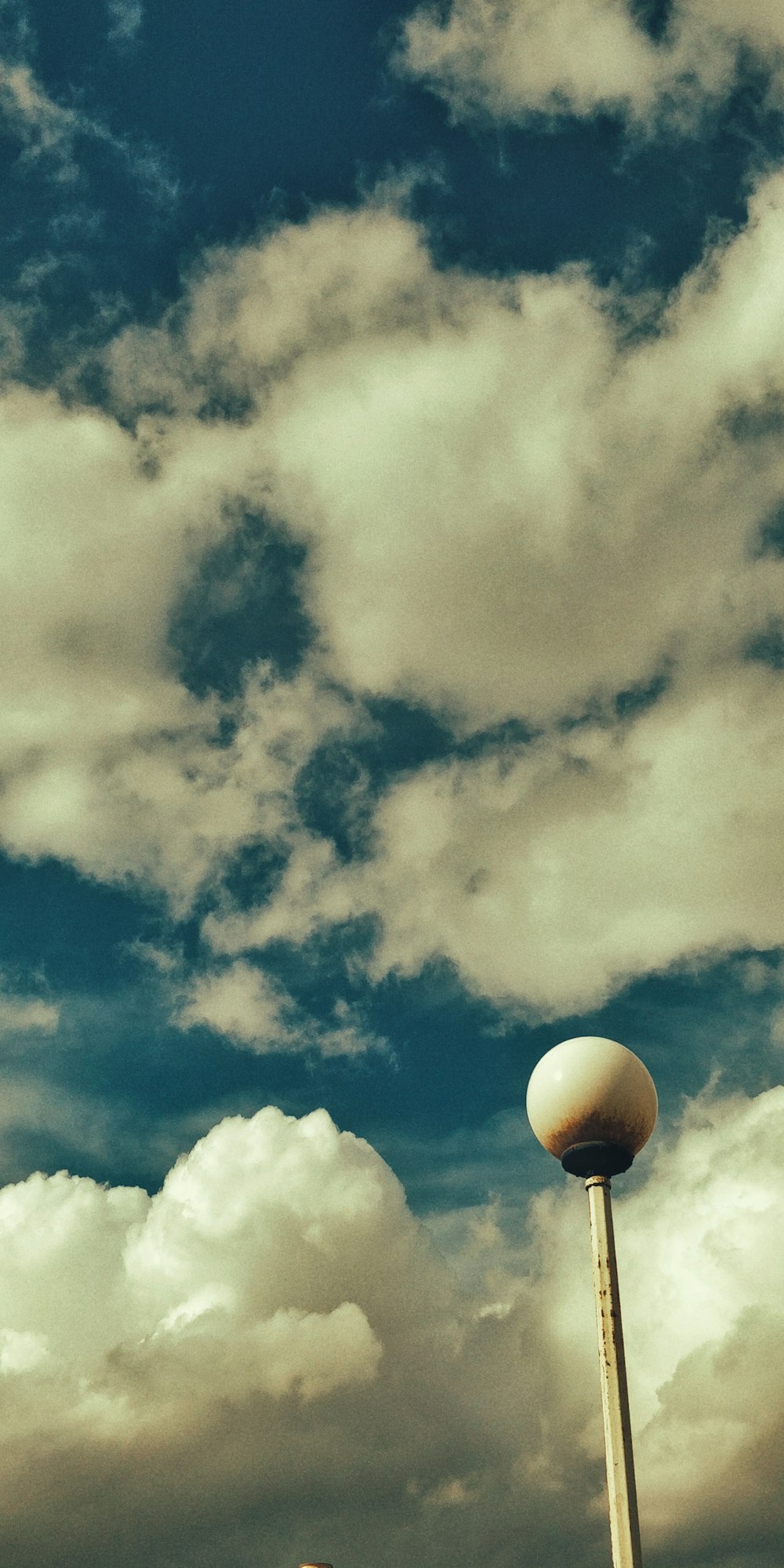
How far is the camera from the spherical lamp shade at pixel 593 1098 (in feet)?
59.0

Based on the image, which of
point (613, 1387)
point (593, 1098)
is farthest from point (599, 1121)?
point (613, 1387)

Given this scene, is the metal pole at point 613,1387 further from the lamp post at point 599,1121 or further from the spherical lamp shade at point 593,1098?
the spherical lamp shade at point 593,1098

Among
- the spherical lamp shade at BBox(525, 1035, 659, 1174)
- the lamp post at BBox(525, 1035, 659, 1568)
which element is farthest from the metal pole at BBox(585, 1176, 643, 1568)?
the spherical lamp shade at BBox(525, 1035, 659, 1174)

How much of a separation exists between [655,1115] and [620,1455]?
408 cm

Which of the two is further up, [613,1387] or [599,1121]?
[599,1121]

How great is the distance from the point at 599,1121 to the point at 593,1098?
0.31 metres

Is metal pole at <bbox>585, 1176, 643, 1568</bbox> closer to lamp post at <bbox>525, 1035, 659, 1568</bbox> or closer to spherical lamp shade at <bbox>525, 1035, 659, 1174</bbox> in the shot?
lamp post at <bbox>525, 1035, 659, 1568</bbox>

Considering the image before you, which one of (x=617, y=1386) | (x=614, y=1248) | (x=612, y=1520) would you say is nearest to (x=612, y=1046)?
(x=614, y=1248)

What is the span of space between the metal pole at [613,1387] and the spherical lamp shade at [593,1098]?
2.04ft

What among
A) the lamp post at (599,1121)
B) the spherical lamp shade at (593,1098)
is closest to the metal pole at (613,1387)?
the lamp post at (599,1121)

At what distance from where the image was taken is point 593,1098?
1792cm

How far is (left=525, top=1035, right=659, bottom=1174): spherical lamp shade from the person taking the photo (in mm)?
17969

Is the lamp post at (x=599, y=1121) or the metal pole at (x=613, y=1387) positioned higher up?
the lamp post at (x=599, y=1121)

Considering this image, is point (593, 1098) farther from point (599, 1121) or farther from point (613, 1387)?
point (613, 1387)
